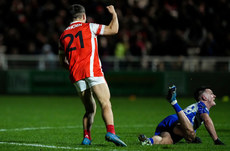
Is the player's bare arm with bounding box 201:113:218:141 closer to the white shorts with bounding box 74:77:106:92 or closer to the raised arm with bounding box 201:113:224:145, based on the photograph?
the raised arm with bounding box 201:113:224:145

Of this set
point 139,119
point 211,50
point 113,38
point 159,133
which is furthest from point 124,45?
point 159,133

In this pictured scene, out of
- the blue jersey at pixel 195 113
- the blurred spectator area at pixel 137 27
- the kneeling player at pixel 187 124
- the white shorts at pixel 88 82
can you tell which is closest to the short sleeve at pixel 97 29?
the white shorts at pixel 88 82

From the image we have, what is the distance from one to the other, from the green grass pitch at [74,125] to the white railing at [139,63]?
4.70 feet

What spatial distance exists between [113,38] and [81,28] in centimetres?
1437

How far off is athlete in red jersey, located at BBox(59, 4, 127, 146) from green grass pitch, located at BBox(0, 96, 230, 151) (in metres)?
0.73

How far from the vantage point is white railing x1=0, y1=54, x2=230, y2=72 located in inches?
801

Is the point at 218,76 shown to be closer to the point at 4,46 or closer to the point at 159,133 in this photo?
the point at 4,46

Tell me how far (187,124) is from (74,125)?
4.48m

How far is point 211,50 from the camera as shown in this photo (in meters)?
20.4

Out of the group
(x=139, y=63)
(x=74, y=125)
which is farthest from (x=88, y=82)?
A: (x=139, y=63)

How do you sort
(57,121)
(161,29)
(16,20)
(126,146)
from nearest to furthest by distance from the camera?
1. (126,146)
2. (57,121)
3. (161,29)
4. (16,20)

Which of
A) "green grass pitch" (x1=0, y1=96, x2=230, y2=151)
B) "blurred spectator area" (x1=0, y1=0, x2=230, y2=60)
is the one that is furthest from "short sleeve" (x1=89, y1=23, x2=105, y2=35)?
"blurred spectator area" (x1=0, y1=0, x2=230, y2=60)

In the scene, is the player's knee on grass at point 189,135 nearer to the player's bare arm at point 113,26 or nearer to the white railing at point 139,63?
the player's bare arm at point 113,26

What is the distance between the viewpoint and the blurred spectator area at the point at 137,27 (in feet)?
68.0
